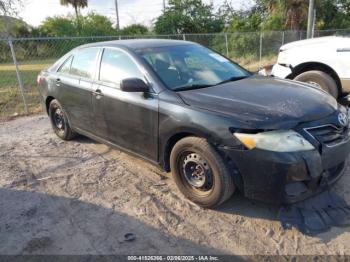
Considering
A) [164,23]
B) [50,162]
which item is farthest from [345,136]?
[164,23]

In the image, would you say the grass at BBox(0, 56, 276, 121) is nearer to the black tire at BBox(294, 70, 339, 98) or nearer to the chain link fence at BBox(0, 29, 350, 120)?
the chain link fence at BBox(0, 29, 350, 120)

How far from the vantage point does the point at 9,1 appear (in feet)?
47.8

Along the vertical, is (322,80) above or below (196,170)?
above

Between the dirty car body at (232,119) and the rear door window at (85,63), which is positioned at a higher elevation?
the rear door window at (85,63)

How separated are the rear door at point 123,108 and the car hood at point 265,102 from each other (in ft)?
1.64

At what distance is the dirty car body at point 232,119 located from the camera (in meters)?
2.81

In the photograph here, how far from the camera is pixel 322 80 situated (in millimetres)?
6125

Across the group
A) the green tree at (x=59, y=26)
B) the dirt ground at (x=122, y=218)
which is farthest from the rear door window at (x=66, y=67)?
the green tree at (x=59, y=26)

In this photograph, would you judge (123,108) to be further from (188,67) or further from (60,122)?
(60,122)

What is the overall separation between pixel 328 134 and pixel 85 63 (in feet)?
10.6

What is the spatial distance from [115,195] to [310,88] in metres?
2.47

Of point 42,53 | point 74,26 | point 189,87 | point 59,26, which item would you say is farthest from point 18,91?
point 59,26

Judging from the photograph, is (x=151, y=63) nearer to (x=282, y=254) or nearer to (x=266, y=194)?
(x=266, y=194)

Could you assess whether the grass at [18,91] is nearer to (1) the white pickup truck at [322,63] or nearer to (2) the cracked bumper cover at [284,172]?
(1) the white pickup truck at [322,63]
